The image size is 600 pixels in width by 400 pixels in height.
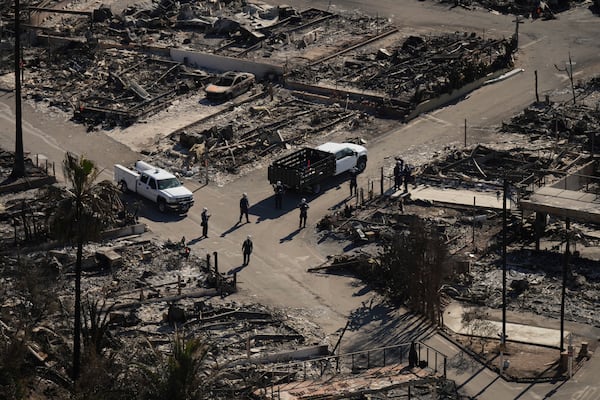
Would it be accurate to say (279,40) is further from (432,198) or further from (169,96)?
(432,198)

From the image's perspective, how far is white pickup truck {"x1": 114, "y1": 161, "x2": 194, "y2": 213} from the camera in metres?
62.8

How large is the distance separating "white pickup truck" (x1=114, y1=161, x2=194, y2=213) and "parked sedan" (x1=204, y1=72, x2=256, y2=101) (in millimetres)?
10786

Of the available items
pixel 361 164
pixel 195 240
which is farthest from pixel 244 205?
pixel 361 164

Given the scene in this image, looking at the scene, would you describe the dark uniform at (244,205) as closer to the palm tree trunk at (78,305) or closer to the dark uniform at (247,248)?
the dark uniform at (247,248)

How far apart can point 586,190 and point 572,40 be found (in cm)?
2264

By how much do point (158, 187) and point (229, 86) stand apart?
537 inches

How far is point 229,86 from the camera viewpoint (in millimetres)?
75812

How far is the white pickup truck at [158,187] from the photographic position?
6278cm

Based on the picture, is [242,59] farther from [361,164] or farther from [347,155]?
[347,155]

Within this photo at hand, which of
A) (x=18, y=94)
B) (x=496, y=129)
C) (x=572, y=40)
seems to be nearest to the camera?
(x=18, y=94)

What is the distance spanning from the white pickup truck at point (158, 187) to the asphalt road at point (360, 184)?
1.84 feet

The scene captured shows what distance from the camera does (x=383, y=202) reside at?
63.5 m

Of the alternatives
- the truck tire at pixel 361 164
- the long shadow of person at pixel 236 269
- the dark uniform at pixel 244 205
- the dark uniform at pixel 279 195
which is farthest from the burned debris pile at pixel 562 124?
the long shadow of person at pixel 236 269

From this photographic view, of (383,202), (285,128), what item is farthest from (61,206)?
(285,128)
